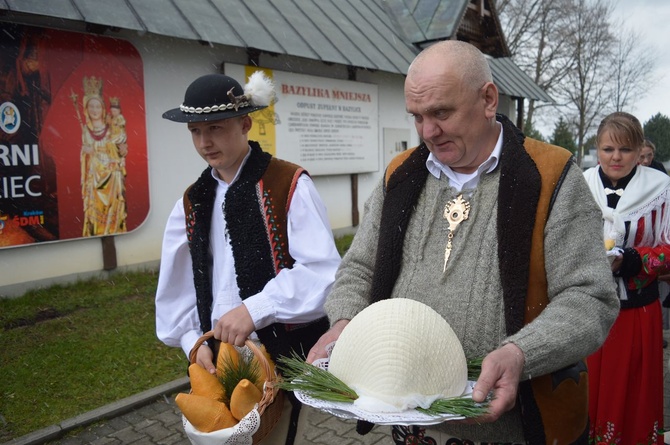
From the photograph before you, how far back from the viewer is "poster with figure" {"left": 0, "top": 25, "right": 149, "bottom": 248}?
20.5 feet

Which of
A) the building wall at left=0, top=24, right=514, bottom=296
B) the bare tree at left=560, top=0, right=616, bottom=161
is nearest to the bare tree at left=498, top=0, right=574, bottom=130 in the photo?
the bare tree at left=560, top=0, right=616, bottom=161

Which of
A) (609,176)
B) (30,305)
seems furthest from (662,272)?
(30,305)

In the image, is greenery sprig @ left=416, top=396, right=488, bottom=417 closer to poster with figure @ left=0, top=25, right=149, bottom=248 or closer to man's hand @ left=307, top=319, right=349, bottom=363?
man's hand @ left=307, top=319, right=349, bottom=363

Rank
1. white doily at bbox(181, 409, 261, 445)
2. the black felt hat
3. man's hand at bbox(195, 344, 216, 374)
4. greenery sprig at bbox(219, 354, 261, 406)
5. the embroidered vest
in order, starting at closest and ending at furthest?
the embroidered vest < white doily at bbox(181, 409, 261, 445) < greenery sprig at bbox(219, 354, 261, 406) < man's hand at bbox(195, 344, 216, 374) < the black felt hat

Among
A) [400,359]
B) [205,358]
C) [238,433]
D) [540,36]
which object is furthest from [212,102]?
[540,36]

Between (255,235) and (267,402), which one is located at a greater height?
(255,235)

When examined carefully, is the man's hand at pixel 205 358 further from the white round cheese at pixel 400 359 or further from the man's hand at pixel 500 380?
the man's hand at pixel 500 380

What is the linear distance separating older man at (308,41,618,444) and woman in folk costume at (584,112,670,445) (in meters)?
1.39

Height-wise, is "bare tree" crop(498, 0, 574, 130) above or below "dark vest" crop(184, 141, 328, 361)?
above

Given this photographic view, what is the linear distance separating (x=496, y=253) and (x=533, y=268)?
0.12 m

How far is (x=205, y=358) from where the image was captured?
2389 mm

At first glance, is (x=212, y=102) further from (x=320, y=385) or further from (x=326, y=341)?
(x=320, y=385)

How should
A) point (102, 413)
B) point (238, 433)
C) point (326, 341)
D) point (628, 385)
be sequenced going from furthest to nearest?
point (102, 413) → point (628, 385) → point (238, 433) → point (326, 341)

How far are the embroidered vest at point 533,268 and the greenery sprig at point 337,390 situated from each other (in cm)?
20
